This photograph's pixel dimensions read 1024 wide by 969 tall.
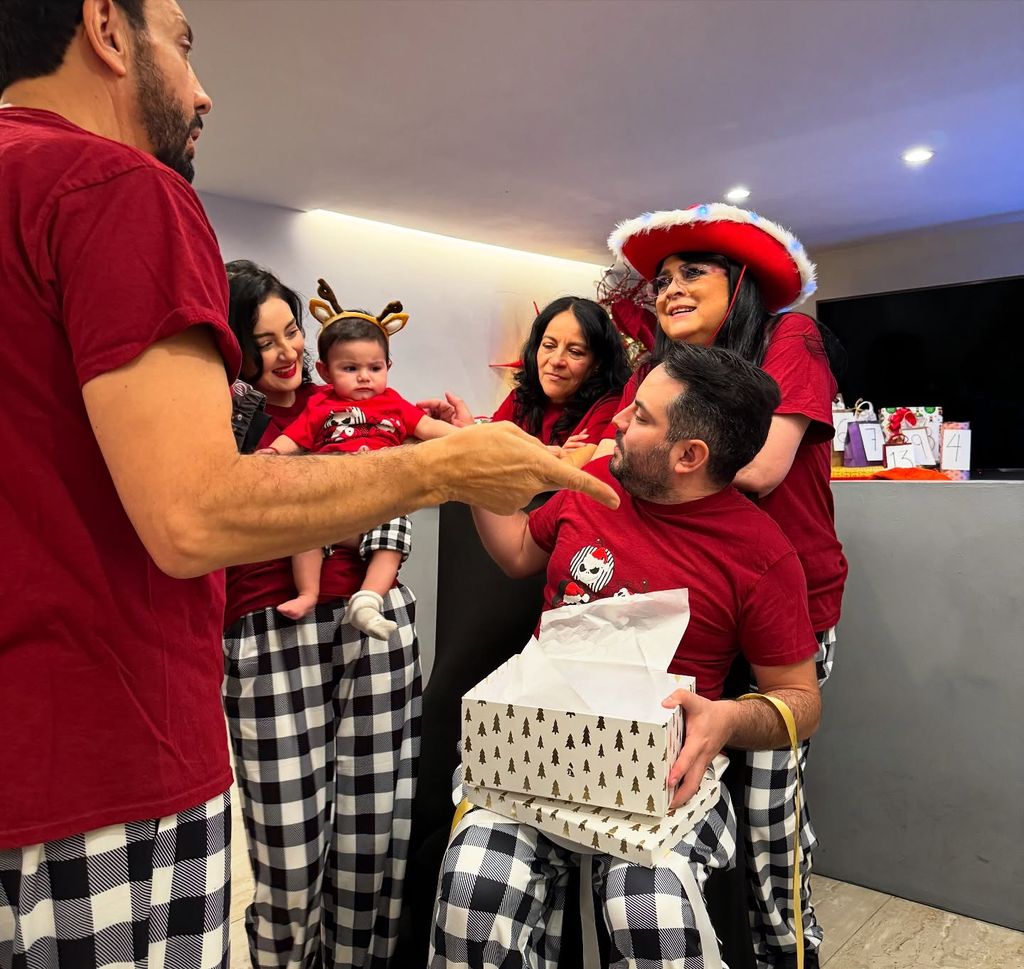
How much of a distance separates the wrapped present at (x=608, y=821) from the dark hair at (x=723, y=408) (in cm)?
53

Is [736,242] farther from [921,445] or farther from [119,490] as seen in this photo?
[921,445]

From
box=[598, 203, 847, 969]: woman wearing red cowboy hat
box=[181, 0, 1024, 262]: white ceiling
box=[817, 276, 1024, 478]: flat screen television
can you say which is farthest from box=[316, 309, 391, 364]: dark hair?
box=[817, 276, 1024, 478]: flat screen television

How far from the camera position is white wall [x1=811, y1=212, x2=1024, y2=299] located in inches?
311

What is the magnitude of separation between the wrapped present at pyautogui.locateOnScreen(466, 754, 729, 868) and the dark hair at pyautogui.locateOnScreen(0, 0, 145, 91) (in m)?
1.07

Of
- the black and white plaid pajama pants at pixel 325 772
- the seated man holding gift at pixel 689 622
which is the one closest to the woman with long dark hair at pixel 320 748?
the black and white plaid pajama pants at pixel 325 772

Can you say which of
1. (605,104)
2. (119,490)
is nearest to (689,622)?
(119,490)

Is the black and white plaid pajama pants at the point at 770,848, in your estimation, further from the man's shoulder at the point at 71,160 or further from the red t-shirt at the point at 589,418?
the man's shoulder at the point at 71,160

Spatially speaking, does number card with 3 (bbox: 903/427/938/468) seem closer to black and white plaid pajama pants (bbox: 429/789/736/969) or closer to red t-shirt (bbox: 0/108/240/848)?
black and white plaid pajama pants (bbox: 429/789/736/969)

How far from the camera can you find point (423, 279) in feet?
26.0

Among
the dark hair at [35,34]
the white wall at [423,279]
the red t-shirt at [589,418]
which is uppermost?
the white wall at [423,279]

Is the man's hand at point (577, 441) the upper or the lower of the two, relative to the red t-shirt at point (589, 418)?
lower

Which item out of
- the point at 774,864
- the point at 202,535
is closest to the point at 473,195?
the point at 774,864

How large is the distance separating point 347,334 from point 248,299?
273 mm

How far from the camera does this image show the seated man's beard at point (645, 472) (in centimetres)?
153
